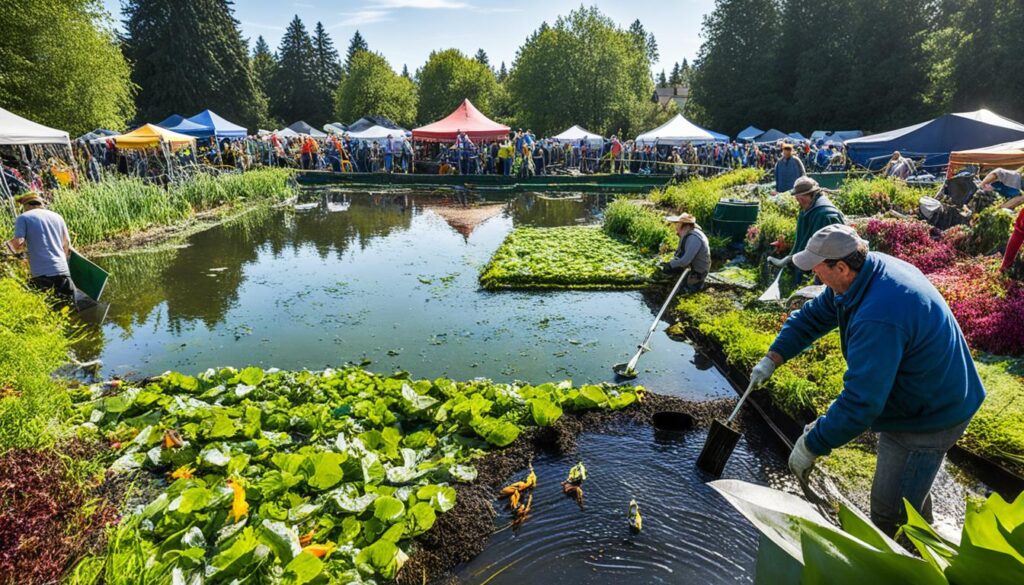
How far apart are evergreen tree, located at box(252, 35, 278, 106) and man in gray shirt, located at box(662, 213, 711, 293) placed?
50.1 metres

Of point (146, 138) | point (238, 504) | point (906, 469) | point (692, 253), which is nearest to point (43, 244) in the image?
point (238, 504)

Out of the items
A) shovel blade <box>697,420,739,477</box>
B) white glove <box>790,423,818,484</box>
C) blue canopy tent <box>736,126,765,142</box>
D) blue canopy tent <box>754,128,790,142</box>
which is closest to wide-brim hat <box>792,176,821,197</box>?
shovel blade <box>697,420,739,477</box>

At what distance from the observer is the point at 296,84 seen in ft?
191

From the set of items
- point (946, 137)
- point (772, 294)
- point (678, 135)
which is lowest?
point (772, 294)

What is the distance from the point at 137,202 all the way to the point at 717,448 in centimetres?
1448

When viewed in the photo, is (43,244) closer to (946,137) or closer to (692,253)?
(692,253)

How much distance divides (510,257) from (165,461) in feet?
25.6

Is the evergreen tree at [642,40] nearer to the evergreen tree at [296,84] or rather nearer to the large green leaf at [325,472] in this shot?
the evergreen tree at [296,84]

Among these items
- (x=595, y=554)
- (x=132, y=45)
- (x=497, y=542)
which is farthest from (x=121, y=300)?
(x=132, y=45)

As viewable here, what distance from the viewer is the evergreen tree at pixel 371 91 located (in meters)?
50.4

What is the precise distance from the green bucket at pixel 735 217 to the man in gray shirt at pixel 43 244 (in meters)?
10.8

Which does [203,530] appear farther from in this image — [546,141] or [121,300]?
[546,141]

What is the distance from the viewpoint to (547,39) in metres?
43.0

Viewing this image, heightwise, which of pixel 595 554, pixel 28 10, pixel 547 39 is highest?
pixel 547 39
